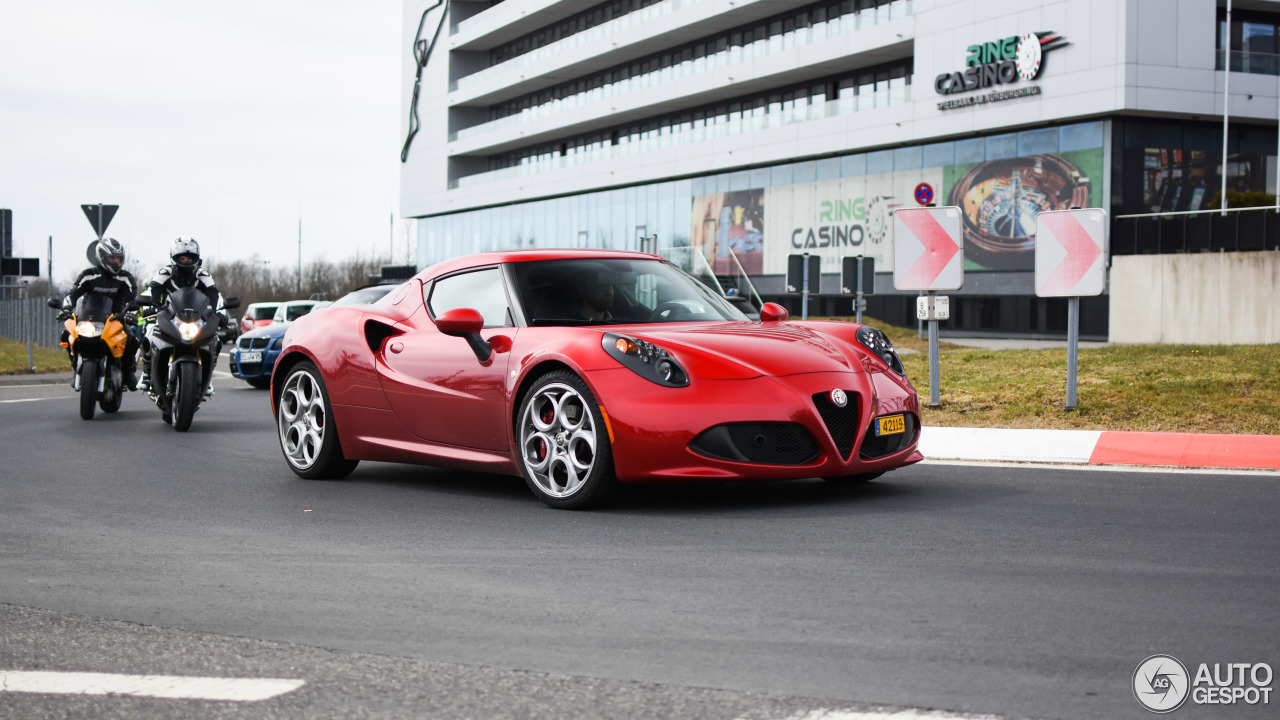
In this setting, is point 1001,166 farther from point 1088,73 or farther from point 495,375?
point 495,375

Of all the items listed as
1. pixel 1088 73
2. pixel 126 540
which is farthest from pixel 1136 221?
pixel 126 540

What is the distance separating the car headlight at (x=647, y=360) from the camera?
267 inches

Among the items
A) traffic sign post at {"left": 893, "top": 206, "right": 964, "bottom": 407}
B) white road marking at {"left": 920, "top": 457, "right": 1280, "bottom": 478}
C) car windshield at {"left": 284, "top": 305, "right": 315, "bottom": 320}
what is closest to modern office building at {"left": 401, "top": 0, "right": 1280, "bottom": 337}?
car windshield at {"left": 284, "top": 305, "right": 315, "bottom": 320}

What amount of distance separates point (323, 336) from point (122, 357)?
23.4 feet

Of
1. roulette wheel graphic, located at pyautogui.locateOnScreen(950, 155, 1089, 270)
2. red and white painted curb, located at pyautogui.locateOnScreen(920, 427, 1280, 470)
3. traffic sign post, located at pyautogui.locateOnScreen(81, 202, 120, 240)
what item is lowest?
red and white painted curb, located at pyautogui.locateOnScreen(920, 427, 1280, 470)

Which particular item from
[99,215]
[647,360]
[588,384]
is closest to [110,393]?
[99,215]

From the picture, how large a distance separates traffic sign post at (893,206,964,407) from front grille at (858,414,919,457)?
5022 millimetres

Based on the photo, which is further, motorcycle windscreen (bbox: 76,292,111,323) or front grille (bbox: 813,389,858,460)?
motorcycle windscreen (bbox: 76,292,111,323)

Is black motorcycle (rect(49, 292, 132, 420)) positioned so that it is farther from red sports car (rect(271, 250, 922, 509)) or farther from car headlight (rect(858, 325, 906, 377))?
car headlight (rect(858, 325, 906, 377))

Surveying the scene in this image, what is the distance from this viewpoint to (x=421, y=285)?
8438 mm

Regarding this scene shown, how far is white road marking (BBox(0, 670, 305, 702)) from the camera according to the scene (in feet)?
12.2

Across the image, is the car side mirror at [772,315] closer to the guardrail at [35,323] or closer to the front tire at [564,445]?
the front tire at [564,445]

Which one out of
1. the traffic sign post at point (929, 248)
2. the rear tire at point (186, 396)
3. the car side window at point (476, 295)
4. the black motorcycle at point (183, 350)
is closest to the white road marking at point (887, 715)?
the car side window at point (476, 295)

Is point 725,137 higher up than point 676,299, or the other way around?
point 725,137
